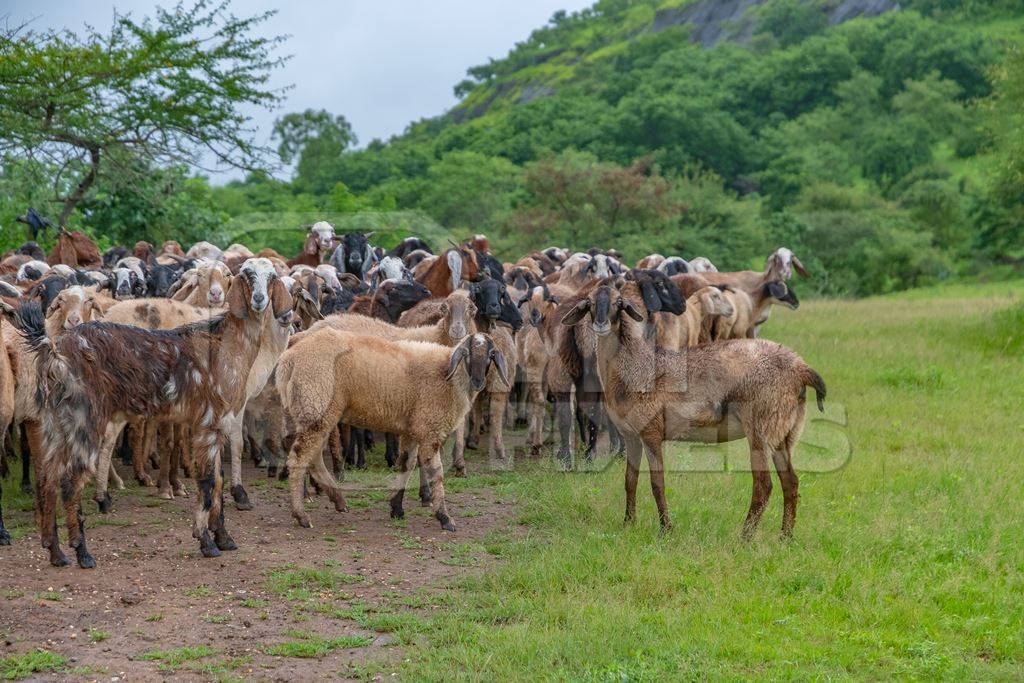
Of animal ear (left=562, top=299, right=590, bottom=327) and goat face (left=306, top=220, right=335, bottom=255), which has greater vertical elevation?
goat face (left=306, top=220, right=335, bottom=255)

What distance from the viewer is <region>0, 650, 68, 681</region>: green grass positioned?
18.0 ft

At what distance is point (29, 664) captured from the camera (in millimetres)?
5574

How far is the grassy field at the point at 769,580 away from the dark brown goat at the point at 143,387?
6.63ft

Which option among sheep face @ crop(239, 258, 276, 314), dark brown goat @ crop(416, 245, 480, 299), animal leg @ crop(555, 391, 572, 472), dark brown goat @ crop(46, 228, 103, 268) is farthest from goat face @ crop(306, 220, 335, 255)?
sheep face @ crop(239, 258, 276, 314)

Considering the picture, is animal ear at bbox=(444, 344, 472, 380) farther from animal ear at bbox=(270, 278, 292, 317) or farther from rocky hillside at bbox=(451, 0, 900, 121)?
rocky hillside at bbox=(451, 0, 900, 121)

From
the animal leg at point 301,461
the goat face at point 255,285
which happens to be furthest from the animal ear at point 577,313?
Answer: the goat face at point 255,285

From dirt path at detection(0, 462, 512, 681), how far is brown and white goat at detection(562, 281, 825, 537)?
4.68 ft

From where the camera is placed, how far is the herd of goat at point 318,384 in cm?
729

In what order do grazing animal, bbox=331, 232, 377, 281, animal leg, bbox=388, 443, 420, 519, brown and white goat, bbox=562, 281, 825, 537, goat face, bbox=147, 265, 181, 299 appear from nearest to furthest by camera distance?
brown and white goat, bbox=562, 281, 825, 537 → animal leg, bbox=388, 443, 420, 519 → goat face, bbox=147, 265, 181, 299 → grazing animal, bbox=331, 232, 377, 281

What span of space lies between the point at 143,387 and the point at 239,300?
3.01 feet

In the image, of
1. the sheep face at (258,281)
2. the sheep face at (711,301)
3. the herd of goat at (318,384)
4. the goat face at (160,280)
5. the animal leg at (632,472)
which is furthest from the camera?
the sheep face at (711,301)

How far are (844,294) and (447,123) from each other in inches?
2028

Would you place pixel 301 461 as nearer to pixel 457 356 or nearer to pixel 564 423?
pixel 457 356

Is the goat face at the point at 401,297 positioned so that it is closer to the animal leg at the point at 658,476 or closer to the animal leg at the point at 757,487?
the animal leg at the point at 658,476
